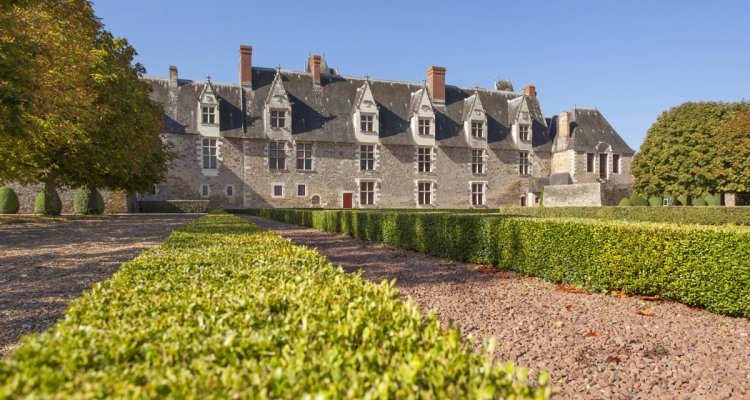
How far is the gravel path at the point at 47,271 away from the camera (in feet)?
15.3

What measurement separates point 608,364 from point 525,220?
4.39 meters

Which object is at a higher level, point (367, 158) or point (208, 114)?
point (208, 114)

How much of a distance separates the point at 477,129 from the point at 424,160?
17.3 feet

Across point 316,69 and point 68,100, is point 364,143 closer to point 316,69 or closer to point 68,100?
point 316,69

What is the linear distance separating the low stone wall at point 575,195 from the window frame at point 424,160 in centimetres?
883

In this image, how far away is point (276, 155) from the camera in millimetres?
31922

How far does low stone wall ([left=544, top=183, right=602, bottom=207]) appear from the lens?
92.2 feet

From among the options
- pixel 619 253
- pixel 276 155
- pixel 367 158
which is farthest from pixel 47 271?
pixel 367 158

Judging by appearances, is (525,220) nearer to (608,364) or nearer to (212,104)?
(608,364)

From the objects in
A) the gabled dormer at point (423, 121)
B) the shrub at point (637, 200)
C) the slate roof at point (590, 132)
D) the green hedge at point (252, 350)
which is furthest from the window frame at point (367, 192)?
the green hedge at point (252, 350)

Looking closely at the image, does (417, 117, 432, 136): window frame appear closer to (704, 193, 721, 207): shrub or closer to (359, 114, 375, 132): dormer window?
(359, 114, 375, 132): dormer window

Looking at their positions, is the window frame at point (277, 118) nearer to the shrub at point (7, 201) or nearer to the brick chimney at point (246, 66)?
the brick chimney at point (246, 66)

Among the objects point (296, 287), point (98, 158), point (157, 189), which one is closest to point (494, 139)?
point (157, 189)

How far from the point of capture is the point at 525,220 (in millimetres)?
7867
